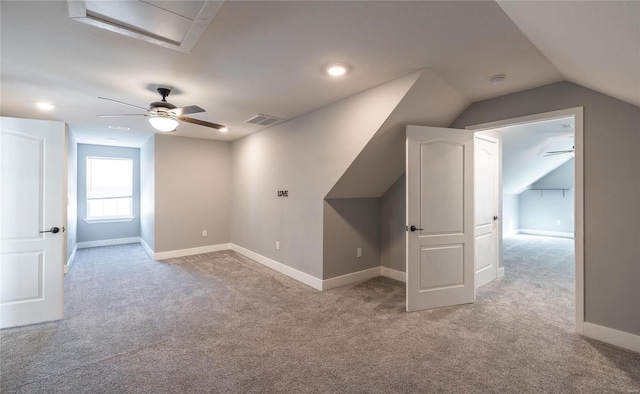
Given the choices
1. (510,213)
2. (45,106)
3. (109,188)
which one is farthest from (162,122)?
(510,213)

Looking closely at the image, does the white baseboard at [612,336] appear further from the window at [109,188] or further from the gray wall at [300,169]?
the window at [109,188]

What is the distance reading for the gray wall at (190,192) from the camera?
18.7 feet

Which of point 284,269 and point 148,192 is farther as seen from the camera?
point 148,192

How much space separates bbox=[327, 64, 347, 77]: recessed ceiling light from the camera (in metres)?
2.60

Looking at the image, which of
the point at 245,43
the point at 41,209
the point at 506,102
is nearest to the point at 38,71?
the point at 41,209

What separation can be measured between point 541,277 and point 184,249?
6452 mm

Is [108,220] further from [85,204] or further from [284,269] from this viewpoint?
[284,269]

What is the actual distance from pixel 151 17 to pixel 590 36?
2561 millimetres

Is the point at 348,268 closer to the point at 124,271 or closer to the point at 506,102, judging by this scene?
the point at 506,102

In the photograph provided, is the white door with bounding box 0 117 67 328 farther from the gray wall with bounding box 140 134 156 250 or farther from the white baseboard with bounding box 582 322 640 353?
the white baseboard with bounding box 582 322 640 353

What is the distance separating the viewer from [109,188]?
7.20m

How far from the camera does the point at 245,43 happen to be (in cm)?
218

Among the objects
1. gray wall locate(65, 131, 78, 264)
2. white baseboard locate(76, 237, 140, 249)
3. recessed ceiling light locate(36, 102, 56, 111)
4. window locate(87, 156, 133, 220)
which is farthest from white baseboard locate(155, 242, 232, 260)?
recessed ceiling light locate(36, 102, 56, 111)

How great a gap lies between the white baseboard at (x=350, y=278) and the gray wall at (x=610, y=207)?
2497 millimetres
